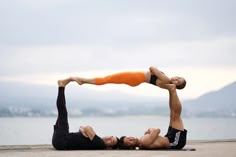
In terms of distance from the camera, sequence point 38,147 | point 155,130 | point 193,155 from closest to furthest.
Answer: point 193,155, point 155,130, point 38,147

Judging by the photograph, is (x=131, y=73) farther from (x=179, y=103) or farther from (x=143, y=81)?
(x=179, y=103)

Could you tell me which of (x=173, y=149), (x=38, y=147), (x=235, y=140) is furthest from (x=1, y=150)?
(x=235, y=140)

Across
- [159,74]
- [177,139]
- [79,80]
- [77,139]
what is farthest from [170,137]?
[79,80]

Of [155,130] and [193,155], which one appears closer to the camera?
[193,155]

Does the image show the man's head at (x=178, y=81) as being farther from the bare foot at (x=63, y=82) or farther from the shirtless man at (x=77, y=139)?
the bare foot at (x=63, y=82)

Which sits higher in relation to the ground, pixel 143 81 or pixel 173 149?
pixel 143 81

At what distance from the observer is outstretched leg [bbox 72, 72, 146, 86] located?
1410cm

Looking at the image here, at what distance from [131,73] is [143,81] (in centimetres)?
30

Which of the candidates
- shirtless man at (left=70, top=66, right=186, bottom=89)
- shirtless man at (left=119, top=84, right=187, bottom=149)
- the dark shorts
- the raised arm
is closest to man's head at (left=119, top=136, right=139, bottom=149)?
shirtless man at (left=119, top=84, right=187, bottom=149)

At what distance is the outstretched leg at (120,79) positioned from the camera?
14.1 metres

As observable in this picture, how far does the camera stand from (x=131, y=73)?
14102mm

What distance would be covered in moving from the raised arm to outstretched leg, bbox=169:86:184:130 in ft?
0.71

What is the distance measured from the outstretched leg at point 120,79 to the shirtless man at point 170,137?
0.54m

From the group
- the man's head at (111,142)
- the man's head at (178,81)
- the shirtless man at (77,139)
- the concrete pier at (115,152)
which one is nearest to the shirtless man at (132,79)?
the man's head at (178,81)
